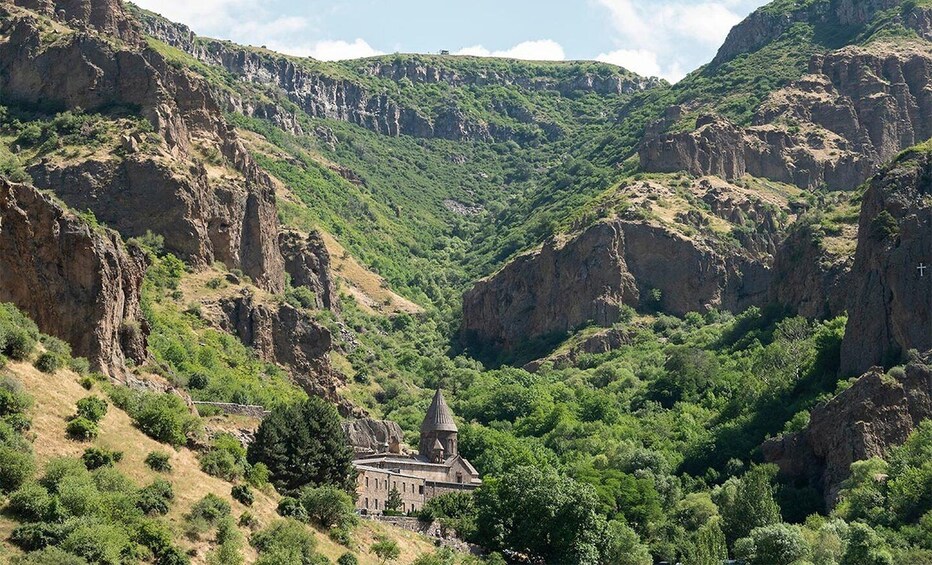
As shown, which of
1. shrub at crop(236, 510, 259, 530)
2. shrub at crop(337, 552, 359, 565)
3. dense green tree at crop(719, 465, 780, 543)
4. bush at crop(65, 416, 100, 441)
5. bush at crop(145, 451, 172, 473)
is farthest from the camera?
dense green tree at crop(719, 465, 780, 543)

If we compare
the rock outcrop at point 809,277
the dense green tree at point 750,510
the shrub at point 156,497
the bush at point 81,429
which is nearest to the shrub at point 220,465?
the shrub at point 156,497

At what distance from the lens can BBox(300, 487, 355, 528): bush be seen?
8838cm

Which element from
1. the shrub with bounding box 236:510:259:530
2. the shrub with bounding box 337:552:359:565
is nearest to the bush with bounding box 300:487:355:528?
the shrub with bounding box 337:552:359:565

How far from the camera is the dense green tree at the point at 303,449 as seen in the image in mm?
92938

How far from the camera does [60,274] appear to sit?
90250 millimetres

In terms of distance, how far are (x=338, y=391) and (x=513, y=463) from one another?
22.5 m

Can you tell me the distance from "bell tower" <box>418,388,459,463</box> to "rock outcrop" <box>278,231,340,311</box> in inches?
1665

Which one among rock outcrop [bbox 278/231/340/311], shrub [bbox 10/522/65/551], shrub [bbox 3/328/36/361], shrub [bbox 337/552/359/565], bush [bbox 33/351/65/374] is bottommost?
shrub [bbox 337/552/359/565]

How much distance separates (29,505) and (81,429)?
897cm

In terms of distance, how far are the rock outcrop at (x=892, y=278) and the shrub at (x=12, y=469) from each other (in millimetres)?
75743

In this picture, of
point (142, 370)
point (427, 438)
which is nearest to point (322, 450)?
point (142, 370)

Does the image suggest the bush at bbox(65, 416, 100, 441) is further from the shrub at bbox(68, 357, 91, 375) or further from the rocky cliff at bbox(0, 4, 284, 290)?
the rocky cliff at bbox(0, 4, 284, 290)

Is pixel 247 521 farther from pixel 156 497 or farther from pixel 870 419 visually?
pixel 870 419

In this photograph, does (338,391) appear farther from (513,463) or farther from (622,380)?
(622,380)
